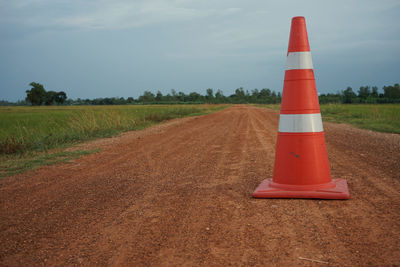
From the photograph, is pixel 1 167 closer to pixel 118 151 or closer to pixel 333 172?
pixel 118 151

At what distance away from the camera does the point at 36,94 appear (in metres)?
81.9

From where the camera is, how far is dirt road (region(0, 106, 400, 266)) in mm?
2152

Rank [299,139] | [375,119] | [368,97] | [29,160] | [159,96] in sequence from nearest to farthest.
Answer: [299,139] < [29,160] < [375,119] < [368,97] < [159,96]

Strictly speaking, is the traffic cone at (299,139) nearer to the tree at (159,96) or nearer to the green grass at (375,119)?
Result: the green grass at (375,119)

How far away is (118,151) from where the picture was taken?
285 inches

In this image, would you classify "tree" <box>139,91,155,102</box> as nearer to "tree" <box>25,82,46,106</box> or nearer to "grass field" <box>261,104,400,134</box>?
"tree" <box>25,82,46,106</box>

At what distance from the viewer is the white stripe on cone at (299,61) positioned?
361 centimetres

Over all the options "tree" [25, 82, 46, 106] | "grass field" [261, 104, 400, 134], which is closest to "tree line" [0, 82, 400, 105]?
"tree" [25, 82, 46, 106]

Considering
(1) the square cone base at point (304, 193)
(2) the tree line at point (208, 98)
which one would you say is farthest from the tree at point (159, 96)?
(1) the square cone base at point (304, 193)

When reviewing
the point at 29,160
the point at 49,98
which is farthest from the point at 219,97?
the point at 29,160

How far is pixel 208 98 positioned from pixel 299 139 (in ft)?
408

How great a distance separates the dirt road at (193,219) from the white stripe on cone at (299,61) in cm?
148

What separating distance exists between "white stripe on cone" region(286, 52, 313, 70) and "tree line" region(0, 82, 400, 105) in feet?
142

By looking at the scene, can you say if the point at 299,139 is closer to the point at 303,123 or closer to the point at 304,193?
the point at 303,123
